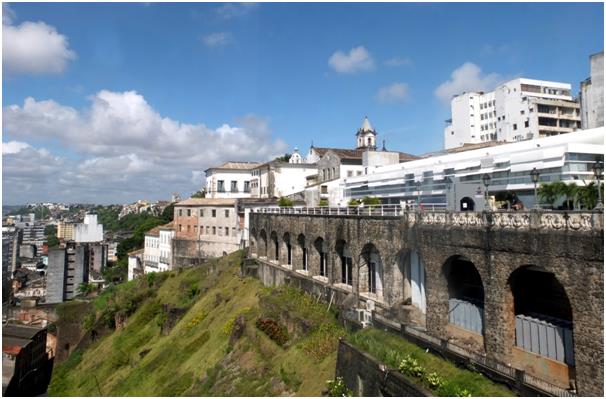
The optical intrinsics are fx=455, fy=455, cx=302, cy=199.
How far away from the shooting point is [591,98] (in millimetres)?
44562

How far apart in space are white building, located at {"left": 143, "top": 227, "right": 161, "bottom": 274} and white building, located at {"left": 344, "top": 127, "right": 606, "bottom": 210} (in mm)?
34966

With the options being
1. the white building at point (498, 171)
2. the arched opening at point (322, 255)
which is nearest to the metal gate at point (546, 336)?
the white building at point (498, 171)

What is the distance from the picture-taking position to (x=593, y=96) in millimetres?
44125

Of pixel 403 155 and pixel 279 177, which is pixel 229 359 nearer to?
pixel 279 177

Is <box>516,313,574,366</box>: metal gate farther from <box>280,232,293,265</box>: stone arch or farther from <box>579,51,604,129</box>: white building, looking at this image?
<box>579,51,604,129</box>: white building

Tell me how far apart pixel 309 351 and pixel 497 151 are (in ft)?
52.8

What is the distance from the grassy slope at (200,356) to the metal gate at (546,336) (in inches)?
272

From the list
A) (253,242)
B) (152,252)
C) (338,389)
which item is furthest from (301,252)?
(152,252)

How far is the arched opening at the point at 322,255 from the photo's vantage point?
27208 millimetres

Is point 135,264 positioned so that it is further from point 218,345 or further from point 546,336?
point 546,336

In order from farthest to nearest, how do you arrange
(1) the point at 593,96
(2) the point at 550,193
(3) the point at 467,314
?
1. (1) the point at 593,96
2. (2) the point at 550,193
3. (3) the point at 467,314

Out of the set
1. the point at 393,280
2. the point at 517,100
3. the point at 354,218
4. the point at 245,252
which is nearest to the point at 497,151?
the point at 354,218

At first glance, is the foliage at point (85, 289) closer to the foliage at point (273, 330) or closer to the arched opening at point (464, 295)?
the foliage at point (273, 330)

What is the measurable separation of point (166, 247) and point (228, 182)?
11009mm
